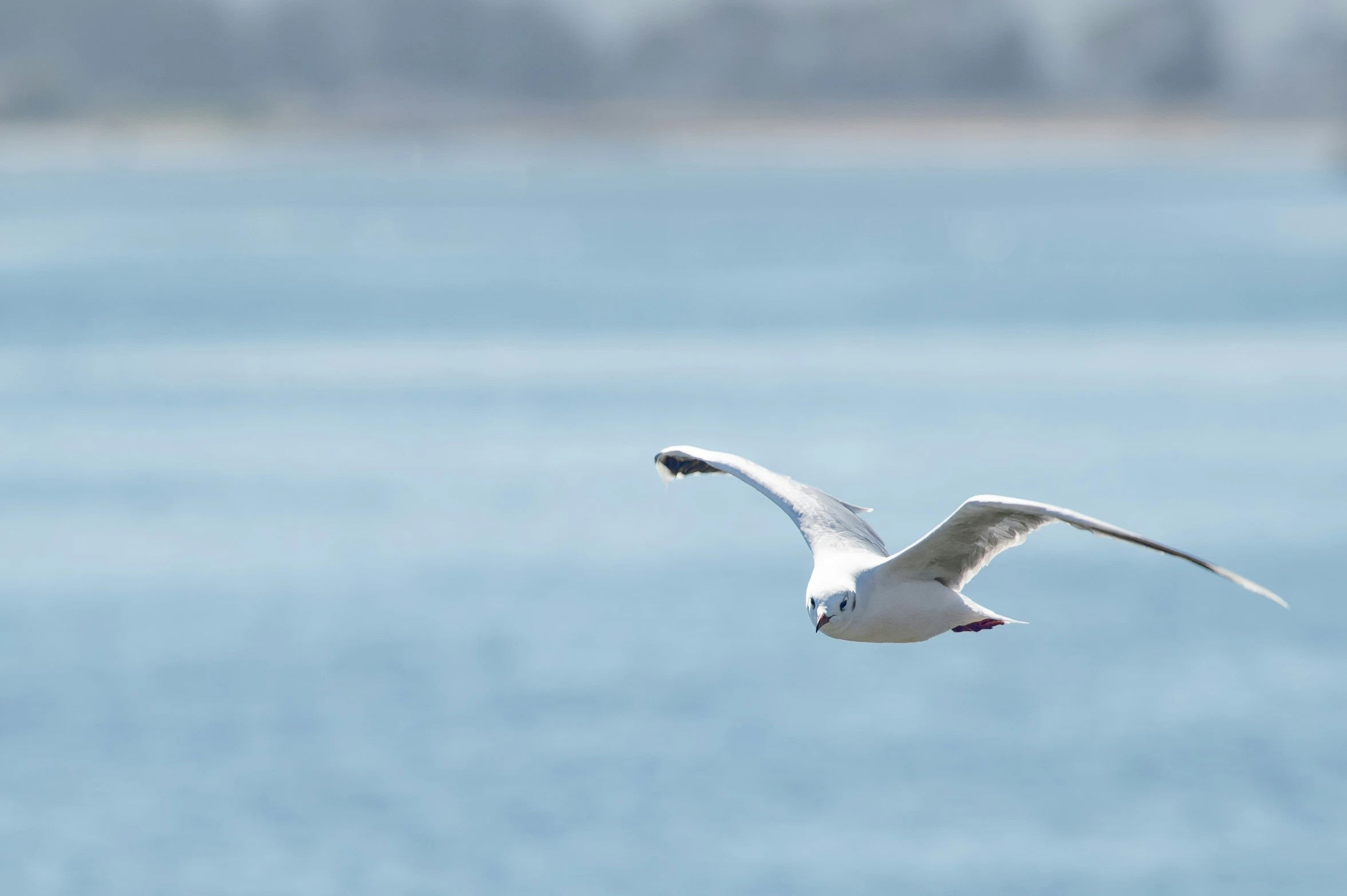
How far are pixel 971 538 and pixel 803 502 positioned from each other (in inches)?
59.9

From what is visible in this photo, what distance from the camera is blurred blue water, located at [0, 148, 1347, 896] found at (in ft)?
109

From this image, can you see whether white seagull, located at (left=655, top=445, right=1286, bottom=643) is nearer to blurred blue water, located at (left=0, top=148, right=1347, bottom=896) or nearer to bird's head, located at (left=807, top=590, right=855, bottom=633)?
bird's head, located at (left=807, top=590, right=855, bottom=633)

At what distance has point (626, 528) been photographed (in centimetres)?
5222

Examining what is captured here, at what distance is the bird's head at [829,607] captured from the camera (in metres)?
11.1

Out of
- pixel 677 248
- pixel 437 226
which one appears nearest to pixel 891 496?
pixel 677 248

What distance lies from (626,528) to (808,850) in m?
20.5

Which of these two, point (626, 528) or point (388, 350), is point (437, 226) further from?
point (626, 528)

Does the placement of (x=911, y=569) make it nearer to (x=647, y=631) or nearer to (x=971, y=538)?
(x=971, y=538)

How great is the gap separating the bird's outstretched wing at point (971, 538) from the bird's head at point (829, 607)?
1.70 feet

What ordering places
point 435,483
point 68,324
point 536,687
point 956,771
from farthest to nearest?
point 68,324, point 435,483, point 536,687, point 956,771

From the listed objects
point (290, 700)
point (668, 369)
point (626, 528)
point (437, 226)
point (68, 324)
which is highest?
point (437, 226)

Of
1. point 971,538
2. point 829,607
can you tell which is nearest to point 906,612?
point 971,538

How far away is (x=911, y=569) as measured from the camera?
1229 centimetres

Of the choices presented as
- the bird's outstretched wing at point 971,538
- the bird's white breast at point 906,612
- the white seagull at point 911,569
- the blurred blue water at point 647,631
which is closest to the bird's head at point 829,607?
the white seagull at point 911,569
